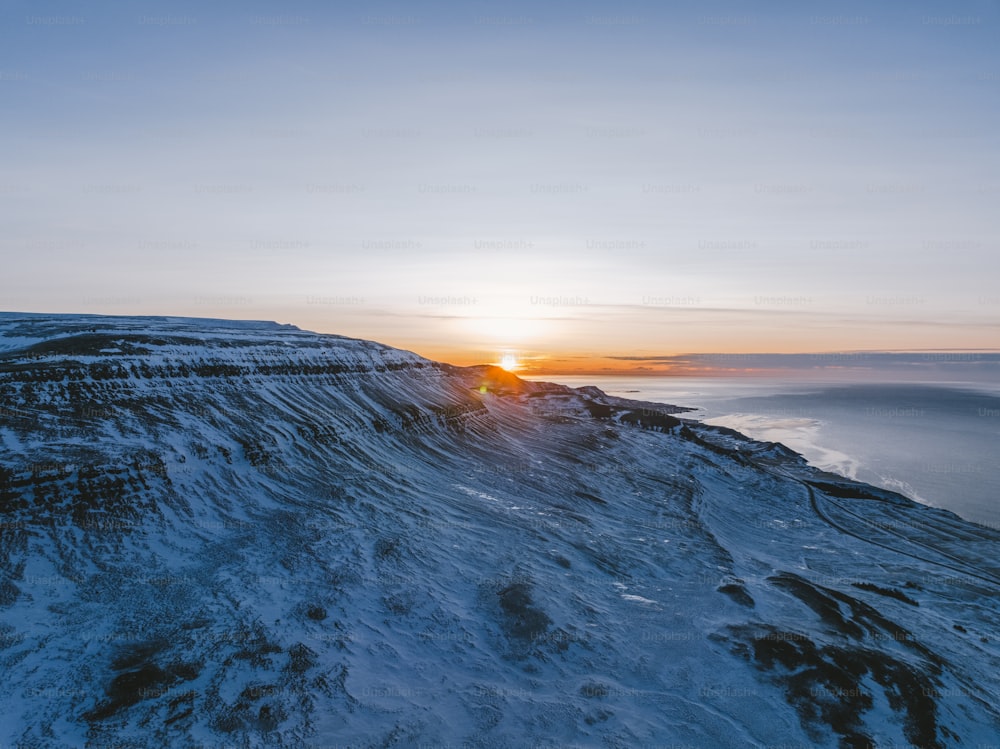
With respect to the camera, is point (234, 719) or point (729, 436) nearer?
point (234, 719)

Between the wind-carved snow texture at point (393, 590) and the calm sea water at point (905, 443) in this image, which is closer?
the wind-carved snow texture at point (393, 590)

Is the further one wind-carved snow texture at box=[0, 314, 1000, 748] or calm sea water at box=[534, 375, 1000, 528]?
calm sea water at box=[534, 375, 1000, 528]

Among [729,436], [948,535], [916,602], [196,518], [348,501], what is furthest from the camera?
[729,436]

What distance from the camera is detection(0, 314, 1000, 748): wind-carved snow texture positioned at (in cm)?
1488

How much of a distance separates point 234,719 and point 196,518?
489 inches

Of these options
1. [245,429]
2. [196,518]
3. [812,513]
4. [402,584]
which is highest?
[245,429]

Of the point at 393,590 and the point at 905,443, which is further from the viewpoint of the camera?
the point at 905,443

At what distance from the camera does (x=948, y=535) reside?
121ft

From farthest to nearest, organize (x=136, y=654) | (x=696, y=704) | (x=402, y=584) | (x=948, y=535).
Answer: (x=948, y=535) → (x=402, y=584) → (x=696, y=704) → (x=136, y=654)

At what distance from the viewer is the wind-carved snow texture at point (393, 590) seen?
48.8ft

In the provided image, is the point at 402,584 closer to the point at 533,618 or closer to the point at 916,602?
the point at 533,618

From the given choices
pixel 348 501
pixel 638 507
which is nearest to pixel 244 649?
pixel 348 501

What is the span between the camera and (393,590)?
69.7ft

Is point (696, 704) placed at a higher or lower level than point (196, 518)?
lower
